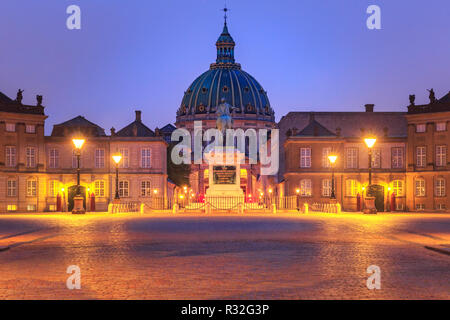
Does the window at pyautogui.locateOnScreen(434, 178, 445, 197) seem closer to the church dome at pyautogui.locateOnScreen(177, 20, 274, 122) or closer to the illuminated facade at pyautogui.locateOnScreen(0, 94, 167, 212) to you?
the illuminated facade at pyautogui.locateOnScreen(0, 94, 167, 212)

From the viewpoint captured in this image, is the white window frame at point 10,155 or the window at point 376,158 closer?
the white window frame at point 10,155

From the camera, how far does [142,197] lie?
62875 mm

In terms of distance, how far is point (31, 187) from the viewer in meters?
59.3

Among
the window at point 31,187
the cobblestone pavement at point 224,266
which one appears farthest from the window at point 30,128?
the cobblestone pavement at point 224,266

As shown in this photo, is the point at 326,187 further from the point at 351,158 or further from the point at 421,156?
the point at 421,156

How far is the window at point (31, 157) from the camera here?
194 feet

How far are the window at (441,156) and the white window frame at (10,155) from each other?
128ft

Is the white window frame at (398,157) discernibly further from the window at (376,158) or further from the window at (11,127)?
the window at (11,127)

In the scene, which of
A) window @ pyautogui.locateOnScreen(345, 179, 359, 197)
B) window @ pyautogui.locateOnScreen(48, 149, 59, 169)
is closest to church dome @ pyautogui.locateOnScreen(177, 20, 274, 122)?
window @ pyautogui.locateOnScreen(345, 179, 359, 197)

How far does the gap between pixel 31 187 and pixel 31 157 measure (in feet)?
9.32

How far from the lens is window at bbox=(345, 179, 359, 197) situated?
6150cm

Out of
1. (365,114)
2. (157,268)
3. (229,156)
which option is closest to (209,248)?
(157,268)
